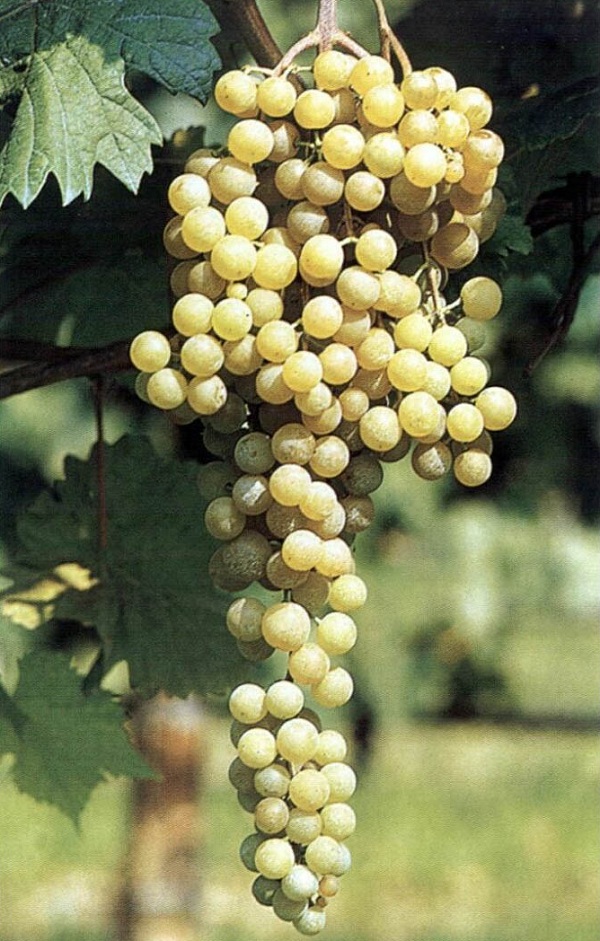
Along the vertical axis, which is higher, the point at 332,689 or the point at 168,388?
the point at 168,388

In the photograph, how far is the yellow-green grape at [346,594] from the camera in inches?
24.1

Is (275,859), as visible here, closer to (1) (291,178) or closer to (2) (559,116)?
(1) (291,178)

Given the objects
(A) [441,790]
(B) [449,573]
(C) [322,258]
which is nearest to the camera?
(C) [322,258]

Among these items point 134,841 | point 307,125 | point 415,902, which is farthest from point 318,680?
point 415,902

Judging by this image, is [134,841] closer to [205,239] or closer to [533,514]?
[533,514]

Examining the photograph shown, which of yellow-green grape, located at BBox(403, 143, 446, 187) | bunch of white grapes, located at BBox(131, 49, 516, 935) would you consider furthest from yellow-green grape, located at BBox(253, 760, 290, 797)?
yellow-green grape, located at BBox(403, 143, 446, 187)

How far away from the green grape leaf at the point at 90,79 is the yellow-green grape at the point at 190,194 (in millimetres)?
36

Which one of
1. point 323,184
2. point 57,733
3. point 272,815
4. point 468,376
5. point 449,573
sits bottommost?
point 449,573

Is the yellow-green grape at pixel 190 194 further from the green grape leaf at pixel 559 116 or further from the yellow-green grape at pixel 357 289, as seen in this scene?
the green grape leaf at pixel 559 116

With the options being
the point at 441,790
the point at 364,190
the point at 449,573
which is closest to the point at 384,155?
the point at 364,190

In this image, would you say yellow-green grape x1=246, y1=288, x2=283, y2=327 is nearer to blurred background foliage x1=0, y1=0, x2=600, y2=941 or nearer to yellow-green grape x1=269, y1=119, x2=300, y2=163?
yellow-green grape x1=269, y1=119, x2=300, y2=163

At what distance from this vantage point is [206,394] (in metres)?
0.60

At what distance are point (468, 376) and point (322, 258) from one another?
0.09 meters

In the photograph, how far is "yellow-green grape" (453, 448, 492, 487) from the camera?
63 centimetres
